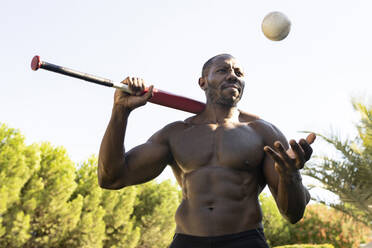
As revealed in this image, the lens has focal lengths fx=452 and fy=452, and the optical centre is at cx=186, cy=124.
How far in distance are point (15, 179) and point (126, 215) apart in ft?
22.2

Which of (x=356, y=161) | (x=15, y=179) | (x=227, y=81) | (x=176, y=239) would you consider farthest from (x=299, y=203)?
(x=15, y=179)

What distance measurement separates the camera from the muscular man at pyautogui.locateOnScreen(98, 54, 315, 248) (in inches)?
112

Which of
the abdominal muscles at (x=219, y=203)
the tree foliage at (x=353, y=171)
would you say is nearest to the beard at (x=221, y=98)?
the abdominal muscles at (x=219, y=203)

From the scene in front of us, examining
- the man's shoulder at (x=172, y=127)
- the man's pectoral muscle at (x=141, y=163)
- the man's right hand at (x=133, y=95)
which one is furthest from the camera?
the man's shoulder at (x=172, y=127)

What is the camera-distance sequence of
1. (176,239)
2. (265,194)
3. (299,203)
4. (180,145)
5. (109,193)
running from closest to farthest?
(299,203), (176,239), (180,145), (109,193), (265,194)

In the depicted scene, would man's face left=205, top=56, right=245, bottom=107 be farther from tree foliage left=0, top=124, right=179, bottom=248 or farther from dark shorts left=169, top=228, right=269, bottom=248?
tree foliage left=0, top=124, right=179, bottom=248

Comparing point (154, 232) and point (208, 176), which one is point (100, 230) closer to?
point (154, 232)

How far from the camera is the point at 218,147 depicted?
312cm

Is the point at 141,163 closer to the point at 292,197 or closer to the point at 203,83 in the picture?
the point at 203,83

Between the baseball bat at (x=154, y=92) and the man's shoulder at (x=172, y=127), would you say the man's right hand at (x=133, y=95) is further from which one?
the man's shoulder at (x=172, y=127)

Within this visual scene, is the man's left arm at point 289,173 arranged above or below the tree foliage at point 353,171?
above

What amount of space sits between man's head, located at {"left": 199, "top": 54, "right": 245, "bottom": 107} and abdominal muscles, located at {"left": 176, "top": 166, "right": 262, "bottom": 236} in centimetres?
60

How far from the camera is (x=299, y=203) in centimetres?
280

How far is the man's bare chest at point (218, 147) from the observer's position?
3.06 meters
